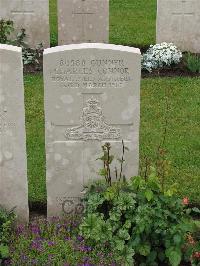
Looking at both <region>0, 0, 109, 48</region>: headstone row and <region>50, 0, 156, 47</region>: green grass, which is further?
<region>50, 0, 156, 47</region>: green grass

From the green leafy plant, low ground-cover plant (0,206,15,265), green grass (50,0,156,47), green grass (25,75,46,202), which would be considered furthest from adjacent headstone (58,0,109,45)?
low ground-cover plant (0,206,15,265)

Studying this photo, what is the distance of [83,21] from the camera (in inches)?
420

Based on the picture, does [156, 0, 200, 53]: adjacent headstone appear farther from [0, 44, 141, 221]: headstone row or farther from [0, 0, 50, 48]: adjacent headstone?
[0, 44, 141, 221]: headstone row

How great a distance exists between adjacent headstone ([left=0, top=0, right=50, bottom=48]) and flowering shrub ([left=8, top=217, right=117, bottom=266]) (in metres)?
6.03

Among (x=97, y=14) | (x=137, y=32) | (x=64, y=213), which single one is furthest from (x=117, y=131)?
(x=137, y=32)

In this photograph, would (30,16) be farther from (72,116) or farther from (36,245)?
(36,245)

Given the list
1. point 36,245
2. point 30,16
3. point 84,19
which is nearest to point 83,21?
point 84,19

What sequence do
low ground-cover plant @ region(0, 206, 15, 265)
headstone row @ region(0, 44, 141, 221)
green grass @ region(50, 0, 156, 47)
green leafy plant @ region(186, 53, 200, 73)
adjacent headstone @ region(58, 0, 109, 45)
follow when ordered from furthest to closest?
green grass @ region(50, 0, 156, 47), adjacent headstone @ region(58, 0, 109, 45), green leafy plant @ region(186, 53, 200, 73), headstone row @ region(0, 44, 141, 221), low ground-cover plant @ region(0, 206, 15, 265)

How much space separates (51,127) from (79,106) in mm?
298

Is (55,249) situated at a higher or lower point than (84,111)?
lower

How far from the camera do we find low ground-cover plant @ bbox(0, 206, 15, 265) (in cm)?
492

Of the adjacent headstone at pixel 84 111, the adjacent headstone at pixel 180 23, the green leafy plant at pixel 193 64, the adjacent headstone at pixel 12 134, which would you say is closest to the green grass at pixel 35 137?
the adjacent headstone at pixel 12 134

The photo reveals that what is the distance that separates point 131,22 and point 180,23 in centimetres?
300

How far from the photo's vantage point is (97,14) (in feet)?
34.8
